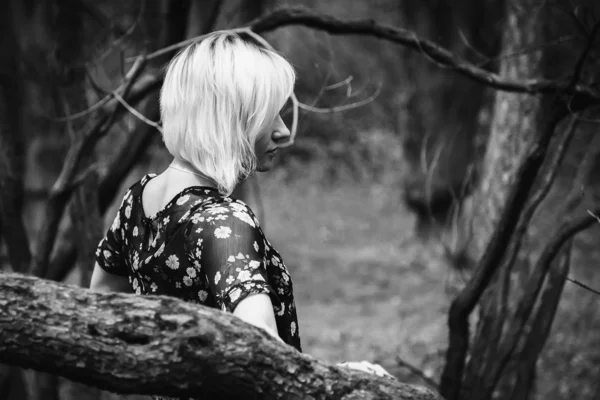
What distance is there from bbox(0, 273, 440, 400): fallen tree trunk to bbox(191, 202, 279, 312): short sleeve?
14 centimetres

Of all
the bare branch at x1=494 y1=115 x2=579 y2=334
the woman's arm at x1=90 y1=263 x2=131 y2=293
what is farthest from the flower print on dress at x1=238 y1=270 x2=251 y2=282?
the bare branch at x1=494 y1=115 x2=579 y2=334

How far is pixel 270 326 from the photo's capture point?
1.71 metres

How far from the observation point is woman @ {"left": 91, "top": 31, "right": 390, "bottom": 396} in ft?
5.95

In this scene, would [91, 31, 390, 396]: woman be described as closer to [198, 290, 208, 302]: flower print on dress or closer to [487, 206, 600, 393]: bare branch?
[198, 290, 208, 302]: flower print on dress

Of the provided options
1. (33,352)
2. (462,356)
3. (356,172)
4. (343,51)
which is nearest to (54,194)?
(462,356)

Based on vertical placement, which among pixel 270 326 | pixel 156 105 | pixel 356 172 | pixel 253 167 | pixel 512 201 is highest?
pixel 356 172

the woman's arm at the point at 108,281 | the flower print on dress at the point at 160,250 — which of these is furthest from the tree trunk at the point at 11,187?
the flower print on dress at the point at 160,250

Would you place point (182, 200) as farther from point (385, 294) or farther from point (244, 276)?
point (385, 294)

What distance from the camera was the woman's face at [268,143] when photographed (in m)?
2.00

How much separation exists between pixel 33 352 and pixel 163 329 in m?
0.27

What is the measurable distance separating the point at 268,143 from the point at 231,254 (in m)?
0.39

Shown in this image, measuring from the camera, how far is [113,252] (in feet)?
7.50

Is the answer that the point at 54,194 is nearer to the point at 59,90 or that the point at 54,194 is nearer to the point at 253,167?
the point at 59,90

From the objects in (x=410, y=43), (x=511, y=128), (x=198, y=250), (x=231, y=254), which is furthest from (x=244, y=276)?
(x=511, y=128)
